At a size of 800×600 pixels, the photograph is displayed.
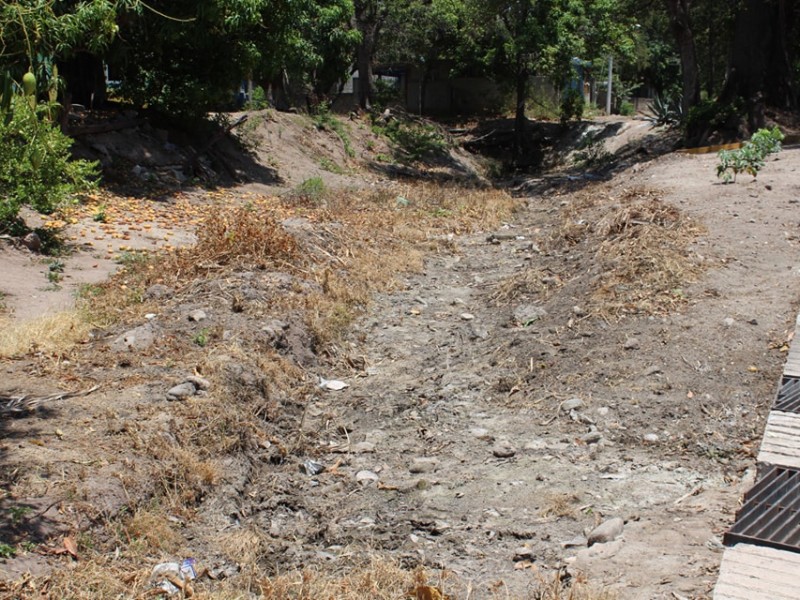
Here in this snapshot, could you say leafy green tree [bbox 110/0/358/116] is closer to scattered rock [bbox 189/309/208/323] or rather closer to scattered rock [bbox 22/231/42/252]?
scattered rock [bbox 22/231/42/252]

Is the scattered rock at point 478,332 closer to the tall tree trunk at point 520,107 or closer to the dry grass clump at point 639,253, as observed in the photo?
the dry grass clump at point 639,253

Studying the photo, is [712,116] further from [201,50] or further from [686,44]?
[201,50]

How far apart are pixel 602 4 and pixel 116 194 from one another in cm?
1508

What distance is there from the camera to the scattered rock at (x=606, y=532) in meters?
4.20

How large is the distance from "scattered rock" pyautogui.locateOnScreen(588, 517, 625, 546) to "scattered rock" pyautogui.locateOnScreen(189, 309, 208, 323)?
12.1ft

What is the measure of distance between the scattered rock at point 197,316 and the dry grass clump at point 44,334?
0.76m

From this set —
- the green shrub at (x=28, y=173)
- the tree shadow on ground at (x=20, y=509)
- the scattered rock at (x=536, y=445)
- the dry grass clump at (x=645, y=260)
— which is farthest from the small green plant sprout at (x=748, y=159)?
the tree shadow on ground at (x=20, y=509)

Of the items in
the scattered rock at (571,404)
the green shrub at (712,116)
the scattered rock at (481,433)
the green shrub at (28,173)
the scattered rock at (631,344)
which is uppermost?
the green shrub at (712,116)

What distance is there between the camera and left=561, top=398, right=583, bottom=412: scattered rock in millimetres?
5918

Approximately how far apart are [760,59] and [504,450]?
15.7 metres

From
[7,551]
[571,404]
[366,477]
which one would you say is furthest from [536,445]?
[7,551]

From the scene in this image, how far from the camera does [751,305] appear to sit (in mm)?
7012

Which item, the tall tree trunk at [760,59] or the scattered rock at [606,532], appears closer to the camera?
the scattered rock at [606,532]

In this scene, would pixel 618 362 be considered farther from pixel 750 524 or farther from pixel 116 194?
pixel 116 194
